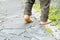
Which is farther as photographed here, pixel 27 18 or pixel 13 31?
pixel 27 18

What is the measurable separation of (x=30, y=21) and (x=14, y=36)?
0.68 metres

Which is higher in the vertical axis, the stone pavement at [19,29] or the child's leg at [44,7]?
the child's leg at [44,7]

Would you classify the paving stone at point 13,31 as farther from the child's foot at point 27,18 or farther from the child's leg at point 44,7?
the child's leg at point 44,7

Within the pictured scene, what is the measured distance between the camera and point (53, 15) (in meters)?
4.50

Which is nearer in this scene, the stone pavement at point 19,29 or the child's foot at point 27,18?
the stone pavement at point 19,29

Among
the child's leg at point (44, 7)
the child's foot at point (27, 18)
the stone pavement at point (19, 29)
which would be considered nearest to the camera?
the stone pavement at point (19, 29)

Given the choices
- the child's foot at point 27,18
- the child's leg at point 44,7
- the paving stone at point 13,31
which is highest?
the child's leg at point 44,7

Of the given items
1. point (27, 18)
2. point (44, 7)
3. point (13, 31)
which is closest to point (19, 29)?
point (13, 31)

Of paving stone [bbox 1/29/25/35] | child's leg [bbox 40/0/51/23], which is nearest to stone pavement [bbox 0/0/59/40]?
paving stone [bbox 1/29/25/35]

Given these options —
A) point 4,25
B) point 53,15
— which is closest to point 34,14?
point 53,15

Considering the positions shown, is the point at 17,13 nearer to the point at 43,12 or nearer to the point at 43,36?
the point at 43,12

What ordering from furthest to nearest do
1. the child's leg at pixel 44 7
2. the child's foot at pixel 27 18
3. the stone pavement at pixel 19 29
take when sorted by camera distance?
the child's foot at pixel 27 18
the child's leg at pixel 44 7
the stone pavement at pixel 19 29

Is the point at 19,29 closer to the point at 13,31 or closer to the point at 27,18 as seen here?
the point at 13,31

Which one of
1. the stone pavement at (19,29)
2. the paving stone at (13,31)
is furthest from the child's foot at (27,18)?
the paving stone at (13,31)
